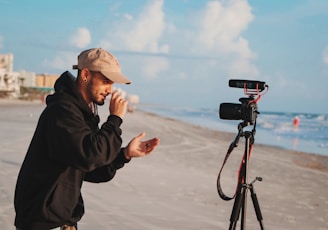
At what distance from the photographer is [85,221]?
200 inches

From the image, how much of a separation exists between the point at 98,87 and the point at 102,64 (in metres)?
0.12

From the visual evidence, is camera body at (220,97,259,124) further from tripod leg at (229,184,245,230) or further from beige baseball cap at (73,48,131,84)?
beige baseball cap at (73,48,131,84)

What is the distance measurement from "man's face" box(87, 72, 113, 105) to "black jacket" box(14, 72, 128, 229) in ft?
0.23

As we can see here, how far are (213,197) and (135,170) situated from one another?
6.63 feet

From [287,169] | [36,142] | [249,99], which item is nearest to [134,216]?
[249,99]

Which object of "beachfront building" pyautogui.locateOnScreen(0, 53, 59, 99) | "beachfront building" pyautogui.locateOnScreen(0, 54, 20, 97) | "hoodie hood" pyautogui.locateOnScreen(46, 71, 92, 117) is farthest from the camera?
"beachfront building" pyautogui.locateOnScreen(0, 53, 59, 99)

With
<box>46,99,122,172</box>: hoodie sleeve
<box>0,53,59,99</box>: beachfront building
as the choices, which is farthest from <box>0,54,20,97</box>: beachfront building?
<box>46,99,122,172</box>: hoodie sleeve

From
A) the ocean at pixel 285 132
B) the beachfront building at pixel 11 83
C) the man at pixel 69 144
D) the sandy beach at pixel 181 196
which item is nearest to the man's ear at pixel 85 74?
the man at pixel 69 144

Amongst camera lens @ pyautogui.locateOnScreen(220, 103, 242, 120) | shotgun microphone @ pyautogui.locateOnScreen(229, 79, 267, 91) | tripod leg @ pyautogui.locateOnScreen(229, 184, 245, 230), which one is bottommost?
tripod leg @ pyautogui.locateOnScreen(229, 184, 245, 230)

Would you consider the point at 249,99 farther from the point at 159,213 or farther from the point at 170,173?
the point at 170,173

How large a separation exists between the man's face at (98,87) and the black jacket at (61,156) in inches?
2.7

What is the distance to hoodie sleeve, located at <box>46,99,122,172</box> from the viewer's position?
7.15 ft

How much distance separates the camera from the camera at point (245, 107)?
3568 millimetres

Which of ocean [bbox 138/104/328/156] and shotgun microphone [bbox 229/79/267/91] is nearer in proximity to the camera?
shotgun microphone [bbox 229/79/267/91]
